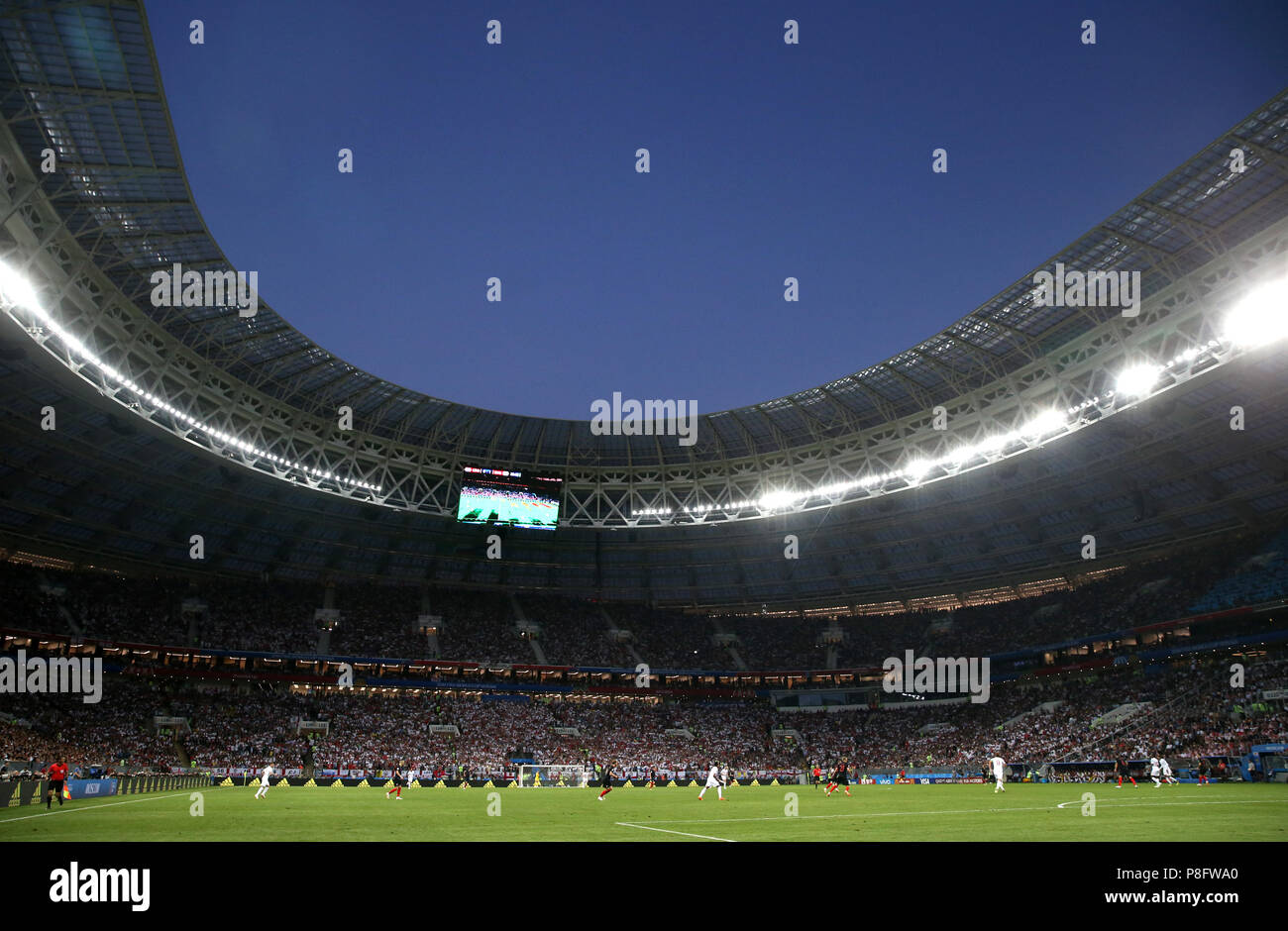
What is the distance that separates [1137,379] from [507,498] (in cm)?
3425

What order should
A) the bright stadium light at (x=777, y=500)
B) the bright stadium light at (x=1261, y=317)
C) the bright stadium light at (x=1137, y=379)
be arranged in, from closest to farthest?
the bright stadium light at (x=1261, y=317) < the bright stadium light at (x=1137, y=379) < the bright stadium light at (x=777, y=500)

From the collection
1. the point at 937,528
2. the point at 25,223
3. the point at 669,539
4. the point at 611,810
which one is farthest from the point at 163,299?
the point at 937,528

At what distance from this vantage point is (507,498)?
4825 cm

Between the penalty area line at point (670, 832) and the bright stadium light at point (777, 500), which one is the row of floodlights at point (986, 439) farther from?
the penalty area line at point (670, 832)

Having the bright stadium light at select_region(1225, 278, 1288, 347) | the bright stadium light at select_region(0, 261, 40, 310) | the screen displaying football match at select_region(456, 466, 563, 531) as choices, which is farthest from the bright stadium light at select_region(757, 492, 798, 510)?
the bright stadium light at select_region(0, 261, 40, 310)

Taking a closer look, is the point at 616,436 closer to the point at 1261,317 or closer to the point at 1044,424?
the point at 1044,424

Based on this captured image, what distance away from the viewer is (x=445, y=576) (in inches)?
2697

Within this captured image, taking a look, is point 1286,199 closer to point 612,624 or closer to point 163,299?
point 163,299

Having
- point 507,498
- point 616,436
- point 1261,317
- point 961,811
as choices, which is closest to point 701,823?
point 961,811

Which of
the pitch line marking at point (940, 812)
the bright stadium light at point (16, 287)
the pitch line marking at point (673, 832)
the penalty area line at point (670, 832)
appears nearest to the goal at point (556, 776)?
the pitch line marking at point (940, 812)

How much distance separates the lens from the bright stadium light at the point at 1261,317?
2759cm

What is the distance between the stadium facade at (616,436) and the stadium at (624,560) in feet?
0.79

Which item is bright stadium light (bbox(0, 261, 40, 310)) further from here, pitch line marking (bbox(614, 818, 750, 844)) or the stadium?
pitch line marking (bbox(614, 818, 750, 844))
